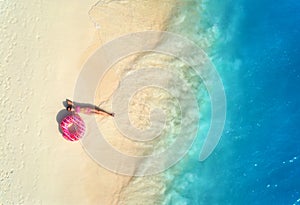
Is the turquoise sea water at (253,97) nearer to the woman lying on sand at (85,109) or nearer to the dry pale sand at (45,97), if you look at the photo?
the dry pale sand at (45,97)

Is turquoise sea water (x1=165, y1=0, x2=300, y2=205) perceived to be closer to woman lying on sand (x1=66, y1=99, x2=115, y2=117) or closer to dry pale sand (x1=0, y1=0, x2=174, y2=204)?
dry pale sand (x1=0, y1=0, x2=174, y2=204)

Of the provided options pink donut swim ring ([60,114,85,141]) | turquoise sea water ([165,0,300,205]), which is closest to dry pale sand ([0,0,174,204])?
pink donut swim ring ([60,114,85,141])

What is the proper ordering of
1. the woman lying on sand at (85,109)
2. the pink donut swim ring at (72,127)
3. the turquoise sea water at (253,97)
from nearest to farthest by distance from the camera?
the pink donut swim ring at (72,127)
the woman lying on sand at (85,109)
the turquoise sea water at (253,97)

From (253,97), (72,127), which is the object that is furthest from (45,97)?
(253,97)

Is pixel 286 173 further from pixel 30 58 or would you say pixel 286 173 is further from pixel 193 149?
pixel 30 58

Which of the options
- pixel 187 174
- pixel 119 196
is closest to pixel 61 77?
pixel 119 196

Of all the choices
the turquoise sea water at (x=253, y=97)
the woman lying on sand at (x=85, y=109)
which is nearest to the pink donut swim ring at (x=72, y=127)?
the woman lying on sand at (x=85, y=109)
